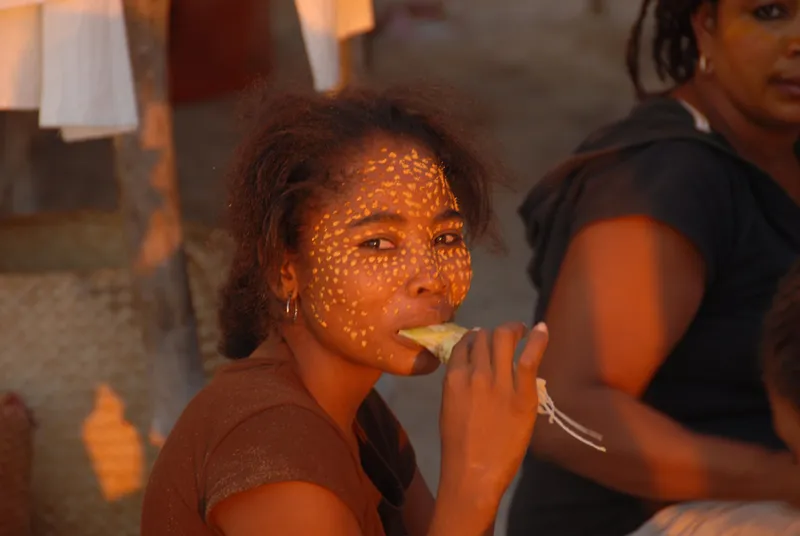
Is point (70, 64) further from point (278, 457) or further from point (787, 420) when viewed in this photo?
point (787, 420)

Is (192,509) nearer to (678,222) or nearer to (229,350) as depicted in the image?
(229,350)

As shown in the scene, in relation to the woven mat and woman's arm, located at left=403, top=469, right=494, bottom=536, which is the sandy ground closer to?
the woven mat

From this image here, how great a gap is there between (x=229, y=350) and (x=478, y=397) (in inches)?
26.9

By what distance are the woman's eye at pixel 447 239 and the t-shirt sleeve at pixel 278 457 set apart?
33cm

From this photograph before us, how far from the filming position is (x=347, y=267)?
5.92ft

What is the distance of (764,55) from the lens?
2.40 m

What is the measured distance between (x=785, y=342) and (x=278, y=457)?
2.64ft

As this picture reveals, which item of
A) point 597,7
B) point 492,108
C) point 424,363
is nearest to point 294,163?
point 424,363

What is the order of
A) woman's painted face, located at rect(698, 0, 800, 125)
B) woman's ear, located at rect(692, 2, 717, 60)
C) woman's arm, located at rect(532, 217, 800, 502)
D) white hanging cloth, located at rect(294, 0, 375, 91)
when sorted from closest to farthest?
woman's arm, located at rect(532, 217, 800, 502) → woman's painted face, located at rect(698, 0, 800, 125) → woman's ear, located at rect(692, 2, 717, 60) → white hanging cloth, located at rect(294, 0, 375, 91)

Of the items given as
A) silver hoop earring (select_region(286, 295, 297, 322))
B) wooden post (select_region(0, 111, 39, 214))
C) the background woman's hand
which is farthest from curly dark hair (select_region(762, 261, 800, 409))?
wooden post (select_region(0, 111, 39, 214))

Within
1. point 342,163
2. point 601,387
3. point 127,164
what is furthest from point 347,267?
point 127,164

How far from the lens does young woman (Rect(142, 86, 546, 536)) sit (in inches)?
64.0

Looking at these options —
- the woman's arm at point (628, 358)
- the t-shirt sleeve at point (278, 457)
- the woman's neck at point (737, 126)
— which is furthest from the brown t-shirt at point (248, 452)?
the woman's neck at point (737, 126)

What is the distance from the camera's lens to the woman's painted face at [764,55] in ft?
7.84
